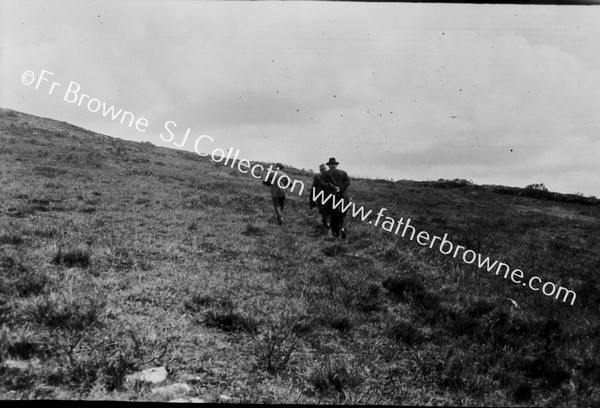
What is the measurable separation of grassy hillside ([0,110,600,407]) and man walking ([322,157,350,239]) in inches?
43.8

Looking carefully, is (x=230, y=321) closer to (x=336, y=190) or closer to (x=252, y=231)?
(x=252, y=231)

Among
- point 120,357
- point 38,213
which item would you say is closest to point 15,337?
point 120,357

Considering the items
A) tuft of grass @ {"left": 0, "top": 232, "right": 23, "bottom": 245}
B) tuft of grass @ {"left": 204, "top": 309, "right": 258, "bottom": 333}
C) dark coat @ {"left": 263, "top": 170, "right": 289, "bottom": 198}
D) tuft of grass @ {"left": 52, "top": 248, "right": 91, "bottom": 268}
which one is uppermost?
dark coat @ {"left": 263, "top": 170, "right": 289, "bottom": 198}

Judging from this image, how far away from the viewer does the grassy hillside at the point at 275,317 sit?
4062 millimetres

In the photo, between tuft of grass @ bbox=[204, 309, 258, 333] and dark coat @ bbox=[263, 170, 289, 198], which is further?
dark coat @ bbox=[263, 170, 289, 198]

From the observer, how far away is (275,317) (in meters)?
5.60

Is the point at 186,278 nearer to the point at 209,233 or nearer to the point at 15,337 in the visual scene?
the point at 15,337

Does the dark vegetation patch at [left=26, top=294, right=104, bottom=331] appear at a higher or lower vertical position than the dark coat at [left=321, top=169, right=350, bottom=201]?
lower

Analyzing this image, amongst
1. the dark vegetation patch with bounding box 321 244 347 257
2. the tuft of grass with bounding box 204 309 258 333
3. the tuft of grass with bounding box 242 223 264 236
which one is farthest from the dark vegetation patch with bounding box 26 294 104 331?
the tuft of grass with bounding box 242 223 264 236

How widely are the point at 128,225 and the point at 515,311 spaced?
8848 mm

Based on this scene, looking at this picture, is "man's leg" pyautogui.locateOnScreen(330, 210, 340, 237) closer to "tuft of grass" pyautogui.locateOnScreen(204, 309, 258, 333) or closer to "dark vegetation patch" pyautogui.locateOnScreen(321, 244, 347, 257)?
"dark vegetation patch" pyautogui.locateOnScreen(321, 244, 347, 257)

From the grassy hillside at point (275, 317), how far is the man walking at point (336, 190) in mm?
1113

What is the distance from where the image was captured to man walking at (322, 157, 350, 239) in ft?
39.9

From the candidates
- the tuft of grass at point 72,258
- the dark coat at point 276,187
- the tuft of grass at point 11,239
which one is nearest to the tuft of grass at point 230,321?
the tuft of grass at point 72,258
